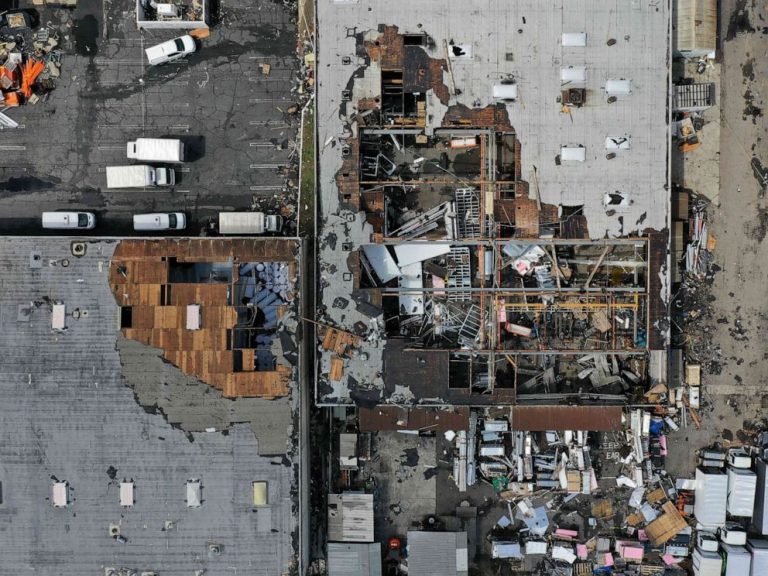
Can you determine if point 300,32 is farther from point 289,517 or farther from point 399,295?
point 289,517

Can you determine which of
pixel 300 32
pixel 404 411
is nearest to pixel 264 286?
pixel 404 411

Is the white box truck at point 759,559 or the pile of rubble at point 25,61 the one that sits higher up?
the pile of rubble at point 25,61

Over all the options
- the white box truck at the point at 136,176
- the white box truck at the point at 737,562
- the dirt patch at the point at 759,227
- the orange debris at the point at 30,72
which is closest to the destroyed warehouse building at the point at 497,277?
the white box truck at the point at 737,562

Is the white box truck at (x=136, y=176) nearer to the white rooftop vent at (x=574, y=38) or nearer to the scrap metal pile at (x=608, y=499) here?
the scrap metal pile at (x=608, y=499)

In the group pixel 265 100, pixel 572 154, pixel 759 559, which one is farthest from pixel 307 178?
pixel 759 559

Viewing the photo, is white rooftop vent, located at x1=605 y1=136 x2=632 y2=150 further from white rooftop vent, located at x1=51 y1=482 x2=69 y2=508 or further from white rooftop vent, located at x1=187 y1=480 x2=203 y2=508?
white rooftop vent, located at x1=51 y1=482 x2=69 y2=508

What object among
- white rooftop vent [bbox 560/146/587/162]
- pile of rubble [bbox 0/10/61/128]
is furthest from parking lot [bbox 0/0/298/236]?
white rooftop vent [bbox 560/146/587/162]

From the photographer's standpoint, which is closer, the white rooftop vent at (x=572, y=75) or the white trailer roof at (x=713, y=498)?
the white rooftop vent at (x=572, y=75)
